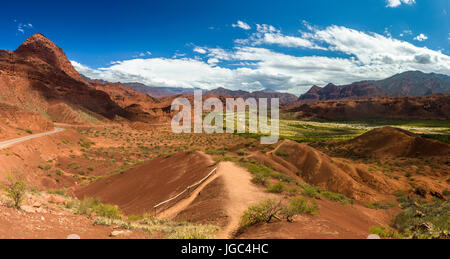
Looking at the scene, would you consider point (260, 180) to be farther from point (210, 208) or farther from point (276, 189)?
point (210, 208)

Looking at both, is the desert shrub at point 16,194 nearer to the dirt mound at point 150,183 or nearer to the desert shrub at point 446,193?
the dirt mound at point 150,183

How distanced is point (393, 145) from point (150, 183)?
37.2 m

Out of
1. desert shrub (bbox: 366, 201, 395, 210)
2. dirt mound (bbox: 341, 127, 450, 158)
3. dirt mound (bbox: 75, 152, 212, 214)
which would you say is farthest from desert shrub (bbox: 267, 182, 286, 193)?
dirt mound (bbox: 341, 127, 450, 158)

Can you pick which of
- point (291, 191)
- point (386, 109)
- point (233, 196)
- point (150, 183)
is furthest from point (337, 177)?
point (386, 109)

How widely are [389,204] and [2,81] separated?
80.0m

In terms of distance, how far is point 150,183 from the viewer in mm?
17875

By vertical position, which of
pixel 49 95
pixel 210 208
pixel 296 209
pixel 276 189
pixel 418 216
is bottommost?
pixel 418 216

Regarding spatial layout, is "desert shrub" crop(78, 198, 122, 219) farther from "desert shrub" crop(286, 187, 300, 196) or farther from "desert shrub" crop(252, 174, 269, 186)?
"desert shrub" crop(286, 187, 300, 196)

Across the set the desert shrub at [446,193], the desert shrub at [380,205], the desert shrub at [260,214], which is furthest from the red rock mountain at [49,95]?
the desert shrub at [446,193]

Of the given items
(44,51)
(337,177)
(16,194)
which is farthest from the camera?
(44,51)

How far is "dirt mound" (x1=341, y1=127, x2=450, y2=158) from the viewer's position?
32.2m

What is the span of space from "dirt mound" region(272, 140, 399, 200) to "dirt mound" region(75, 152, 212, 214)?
992 centimetres

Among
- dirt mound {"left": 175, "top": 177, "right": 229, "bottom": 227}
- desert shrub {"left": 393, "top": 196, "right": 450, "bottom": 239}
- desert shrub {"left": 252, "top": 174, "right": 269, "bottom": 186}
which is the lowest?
desert shrub {"left": 393, "top": 196, "right": 450, "bottom": 239}
